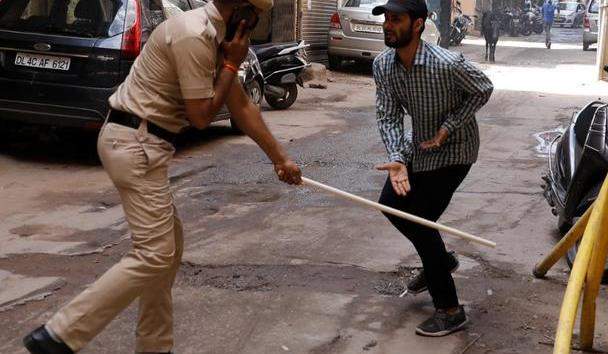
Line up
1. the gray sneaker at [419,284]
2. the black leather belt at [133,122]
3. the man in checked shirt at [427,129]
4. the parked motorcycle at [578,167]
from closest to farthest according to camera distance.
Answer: the black leather belt at [133,122], the man in checked shirt at [427,129], the gray sneaker at [419,284], the parked motorcycle at [578,167]

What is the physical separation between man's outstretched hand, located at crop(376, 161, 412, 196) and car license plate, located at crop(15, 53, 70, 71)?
4.68 metres

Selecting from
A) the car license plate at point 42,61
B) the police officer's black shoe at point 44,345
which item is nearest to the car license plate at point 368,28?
the car license plate at point 42,61

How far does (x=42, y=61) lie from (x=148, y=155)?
5087 mm

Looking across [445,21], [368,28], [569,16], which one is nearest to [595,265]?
[368,28]

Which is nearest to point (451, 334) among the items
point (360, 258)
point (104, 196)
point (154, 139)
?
point (360, 258)

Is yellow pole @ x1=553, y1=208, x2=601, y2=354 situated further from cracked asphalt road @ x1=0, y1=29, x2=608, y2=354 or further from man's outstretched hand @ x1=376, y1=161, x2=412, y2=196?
man's outstretched hand @ x1=376, y1=161, x2=412, y2=196

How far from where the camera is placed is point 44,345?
3.56m

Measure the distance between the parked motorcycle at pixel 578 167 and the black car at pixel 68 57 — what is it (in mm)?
3951

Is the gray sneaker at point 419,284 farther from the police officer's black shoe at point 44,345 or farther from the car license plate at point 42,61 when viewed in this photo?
the car license plate at point 42,61

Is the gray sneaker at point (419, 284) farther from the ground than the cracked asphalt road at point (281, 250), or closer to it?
farther from the ground

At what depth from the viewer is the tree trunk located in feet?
102

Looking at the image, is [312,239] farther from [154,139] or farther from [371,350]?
[154,139]

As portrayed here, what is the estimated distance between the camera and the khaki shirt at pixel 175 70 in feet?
11.6

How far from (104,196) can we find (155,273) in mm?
3895
